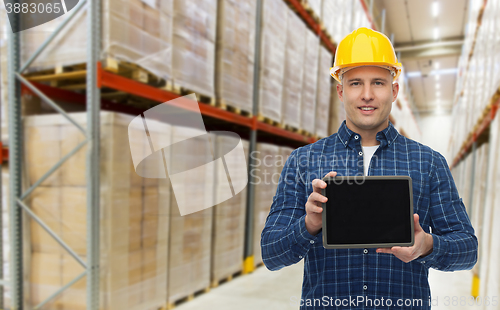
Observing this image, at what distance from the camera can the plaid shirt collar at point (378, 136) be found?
130cm

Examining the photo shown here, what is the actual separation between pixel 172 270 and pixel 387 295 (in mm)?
2768

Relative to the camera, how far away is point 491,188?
3.46 m

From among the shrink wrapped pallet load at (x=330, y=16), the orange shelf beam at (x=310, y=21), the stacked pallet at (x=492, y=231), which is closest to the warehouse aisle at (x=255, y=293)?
the stacked pallet at (x=492, y=231)

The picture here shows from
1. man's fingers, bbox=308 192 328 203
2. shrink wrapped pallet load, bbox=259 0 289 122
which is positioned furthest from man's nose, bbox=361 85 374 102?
shrink wrapped pallet load, bbox=259 0 289 122

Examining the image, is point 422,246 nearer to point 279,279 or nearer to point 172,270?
point 172,270

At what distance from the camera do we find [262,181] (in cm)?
553

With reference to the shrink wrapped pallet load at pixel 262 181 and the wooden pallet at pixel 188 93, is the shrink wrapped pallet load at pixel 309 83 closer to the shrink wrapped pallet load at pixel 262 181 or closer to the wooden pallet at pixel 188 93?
the shrink wrapped pallet load at pixel 262 181

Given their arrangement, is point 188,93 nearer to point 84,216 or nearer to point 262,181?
point 84,216

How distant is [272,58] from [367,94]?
420 cm

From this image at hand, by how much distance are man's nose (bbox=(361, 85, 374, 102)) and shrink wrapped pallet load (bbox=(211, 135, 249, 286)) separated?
10.0 ft

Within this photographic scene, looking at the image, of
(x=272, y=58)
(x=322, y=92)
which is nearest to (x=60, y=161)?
(x=272, y=58)

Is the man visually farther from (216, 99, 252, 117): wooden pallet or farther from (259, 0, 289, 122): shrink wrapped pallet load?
(259, 0, 289, 122): shrink wrapped pallet load

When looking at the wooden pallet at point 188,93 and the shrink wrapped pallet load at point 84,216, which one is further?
the wooden pallet at point 188,93

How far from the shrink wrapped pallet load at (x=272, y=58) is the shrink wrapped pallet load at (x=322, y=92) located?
1.51 metres
